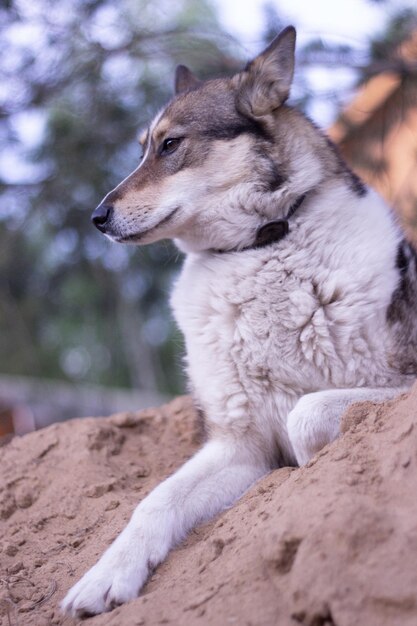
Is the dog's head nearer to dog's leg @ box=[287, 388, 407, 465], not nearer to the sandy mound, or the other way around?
dog's leg @ box=[287, 388, 407, 465]

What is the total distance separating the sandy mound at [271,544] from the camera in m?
2.07

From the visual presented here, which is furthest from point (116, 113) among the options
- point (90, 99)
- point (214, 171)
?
point (214, 171)

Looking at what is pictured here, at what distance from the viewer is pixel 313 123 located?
4281mm

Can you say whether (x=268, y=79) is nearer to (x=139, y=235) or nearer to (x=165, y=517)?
(x=139, y=235)

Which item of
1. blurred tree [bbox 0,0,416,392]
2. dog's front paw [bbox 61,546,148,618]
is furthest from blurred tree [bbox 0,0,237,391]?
dog's front paw [bbox 61,546,148,618]

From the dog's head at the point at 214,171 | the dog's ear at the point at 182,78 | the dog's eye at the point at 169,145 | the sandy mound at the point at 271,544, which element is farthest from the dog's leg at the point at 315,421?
the dog's ear at the point at 182,78

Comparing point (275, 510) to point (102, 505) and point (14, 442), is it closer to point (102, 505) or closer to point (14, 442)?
point (102, 505)

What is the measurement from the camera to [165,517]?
3.21m

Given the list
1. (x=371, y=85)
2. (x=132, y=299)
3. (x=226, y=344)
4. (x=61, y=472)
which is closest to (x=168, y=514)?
(x=226, y=344)

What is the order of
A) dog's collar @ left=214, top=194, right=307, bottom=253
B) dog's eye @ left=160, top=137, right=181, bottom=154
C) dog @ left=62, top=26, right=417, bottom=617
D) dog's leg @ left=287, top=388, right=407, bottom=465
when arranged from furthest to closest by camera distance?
1. dog's eye @ left=160, top=137, right=181, bottom=154
2. dog's collar @ left=214, top=194, right=307, bottom=253
3. dog @ left=62, top=26, right=417, bottom=617
4. dog's leg @ left=287, top=388, right=407, bottom=465

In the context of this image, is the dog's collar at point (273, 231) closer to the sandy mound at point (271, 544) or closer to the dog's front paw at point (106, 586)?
the sandy mound at point (271, 544)

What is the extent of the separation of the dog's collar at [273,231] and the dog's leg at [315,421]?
93 cm

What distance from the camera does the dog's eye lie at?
163 inches

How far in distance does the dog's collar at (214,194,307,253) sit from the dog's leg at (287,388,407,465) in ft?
3.05
